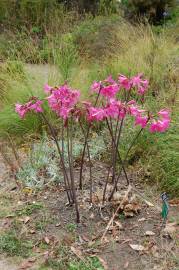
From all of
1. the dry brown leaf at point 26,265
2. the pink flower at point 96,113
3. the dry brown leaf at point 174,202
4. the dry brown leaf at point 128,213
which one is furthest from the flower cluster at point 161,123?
the dry brown leaf at point 26,265

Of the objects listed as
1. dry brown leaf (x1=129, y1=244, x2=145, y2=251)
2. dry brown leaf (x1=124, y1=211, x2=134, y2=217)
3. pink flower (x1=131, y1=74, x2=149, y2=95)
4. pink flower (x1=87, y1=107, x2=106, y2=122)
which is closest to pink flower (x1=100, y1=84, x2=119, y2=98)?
pink flower (x1=87, y1=107, x2=106, y2=122)

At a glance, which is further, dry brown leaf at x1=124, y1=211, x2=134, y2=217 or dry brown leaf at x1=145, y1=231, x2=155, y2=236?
dry brown leaf at x1=124, y1=211, x2=134, y2=217

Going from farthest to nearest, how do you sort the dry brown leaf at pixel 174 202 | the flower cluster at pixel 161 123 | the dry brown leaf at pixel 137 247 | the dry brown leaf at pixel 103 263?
1. the dry brown leaf at pixel 174 202
2. the dry brown leaf at pixel 137 247
3. the dry brown leaf at pixel 103 263
4. the flower cluster at pixel 161 123

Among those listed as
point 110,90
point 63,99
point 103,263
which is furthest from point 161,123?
point 103,263

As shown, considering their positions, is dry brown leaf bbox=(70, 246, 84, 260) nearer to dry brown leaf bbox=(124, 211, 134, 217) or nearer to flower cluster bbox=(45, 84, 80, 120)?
dry brown leaf bbox=(124, 211, 134, 217)

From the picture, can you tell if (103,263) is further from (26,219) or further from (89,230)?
(26,219)

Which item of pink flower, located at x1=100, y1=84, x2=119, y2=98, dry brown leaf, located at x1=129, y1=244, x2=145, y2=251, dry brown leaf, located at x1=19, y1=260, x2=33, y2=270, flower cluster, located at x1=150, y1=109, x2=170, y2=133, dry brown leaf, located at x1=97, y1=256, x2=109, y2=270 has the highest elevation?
pink flower, located at x1=100, y1=84, x2=119, y2=98

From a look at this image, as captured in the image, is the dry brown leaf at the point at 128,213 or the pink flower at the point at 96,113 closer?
the pink flower at the point at 96,113

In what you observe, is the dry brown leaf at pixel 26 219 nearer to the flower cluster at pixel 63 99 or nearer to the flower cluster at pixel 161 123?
the flower cluster at pixel 63 99

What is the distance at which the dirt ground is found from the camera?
3459 mm

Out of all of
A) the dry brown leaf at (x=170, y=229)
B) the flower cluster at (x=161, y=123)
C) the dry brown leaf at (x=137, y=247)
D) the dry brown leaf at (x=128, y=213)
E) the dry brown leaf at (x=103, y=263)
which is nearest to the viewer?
the flower cluster at (x=161, y=123)

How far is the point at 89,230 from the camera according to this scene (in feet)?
12.3

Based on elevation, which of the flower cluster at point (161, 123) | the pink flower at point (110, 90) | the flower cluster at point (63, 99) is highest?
the pink flower at point (110, 90)

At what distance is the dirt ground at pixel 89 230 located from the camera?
346 cm
